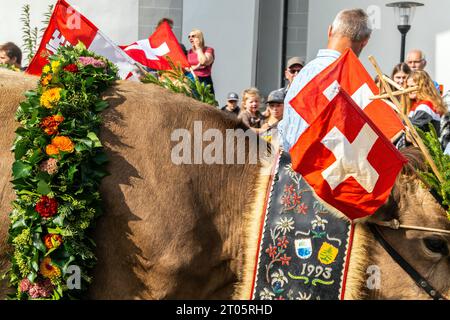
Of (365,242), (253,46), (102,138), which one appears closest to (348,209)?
(365,242)

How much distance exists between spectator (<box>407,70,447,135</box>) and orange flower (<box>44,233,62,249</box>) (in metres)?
4.19

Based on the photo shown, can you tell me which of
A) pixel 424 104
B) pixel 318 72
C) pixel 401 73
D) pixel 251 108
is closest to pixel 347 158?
pixel 318 72

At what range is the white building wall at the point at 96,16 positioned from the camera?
1293 cm

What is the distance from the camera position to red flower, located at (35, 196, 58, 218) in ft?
13.0

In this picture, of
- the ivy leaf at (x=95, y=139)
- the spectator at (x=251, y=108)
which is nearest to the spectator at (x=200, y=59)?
the spectator at (x=251, y=108)

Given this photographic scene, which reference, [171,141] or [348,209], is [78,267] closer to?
[171,141]

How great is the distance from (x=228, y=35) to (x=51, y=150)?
1077 cm

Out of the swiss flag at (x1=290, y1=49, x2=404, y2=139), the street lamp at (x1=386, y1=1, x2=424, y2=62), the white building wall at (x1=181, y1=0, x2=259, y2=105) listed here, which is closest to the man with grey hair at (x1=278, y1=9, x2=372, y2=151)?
the swiss flag at (x1=290, y1=49, x2=404, y2=139)

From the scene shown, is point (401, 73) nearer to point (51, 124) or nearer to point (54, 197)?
point (51, 124)

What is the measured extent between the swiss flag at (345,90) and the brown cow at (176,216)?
1.37 feet

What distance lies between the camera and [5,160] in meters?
4.07

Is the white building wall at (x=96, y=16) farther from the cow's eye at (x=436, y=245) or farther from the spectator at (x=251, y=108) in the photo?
the cow's eye at (x=436, y=245)

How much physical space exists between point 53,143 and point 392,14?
11.4 meters
